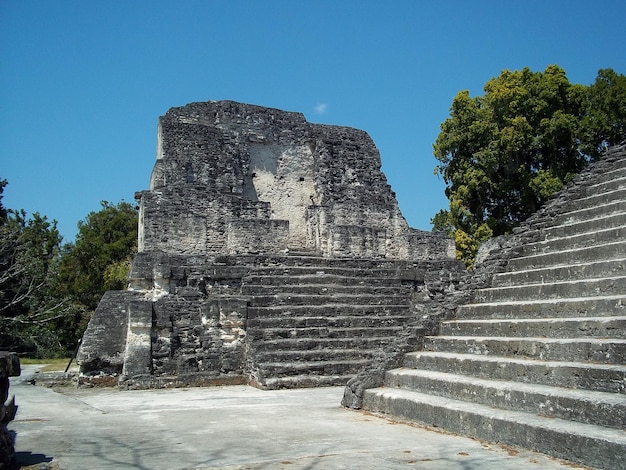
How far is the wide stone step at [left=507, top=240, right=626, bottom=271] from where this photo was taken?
7.02 m

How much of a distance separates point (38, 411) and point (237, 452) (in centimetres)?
370

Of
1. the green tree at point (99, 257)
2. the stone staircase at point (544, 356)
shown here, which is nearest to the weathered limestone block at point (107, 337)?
the stone staircase at point (544, 356)

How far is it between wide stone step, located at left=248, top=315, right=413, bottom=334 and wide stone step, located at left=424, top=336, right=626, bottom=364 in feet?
12.0

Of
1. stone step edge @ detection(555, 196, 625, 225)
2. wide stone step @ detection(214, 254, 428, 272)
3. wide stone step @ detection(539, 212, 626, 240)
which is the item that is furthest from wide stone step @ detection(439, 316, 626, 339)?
wide stone step @ detection(214, 254, 428, 272)

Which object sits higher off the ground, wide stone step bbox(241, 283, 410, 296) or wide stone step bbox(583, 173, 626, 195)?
wide stone step bbox(583, 173, 626, 195)

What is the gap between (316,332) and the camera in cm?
1065

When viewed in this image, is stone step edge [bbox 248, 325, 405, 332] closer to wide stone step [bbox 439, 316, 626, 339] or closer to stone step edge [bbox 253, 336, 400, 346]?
stone step edge [bbox 253, 336, 400, 346]

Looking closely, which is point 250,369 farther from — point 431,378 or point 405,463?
point 405,463

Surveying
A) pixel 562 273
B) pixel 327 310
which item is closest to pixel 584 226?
pixel 562 273

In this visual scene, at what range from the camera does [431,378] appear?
654 cm

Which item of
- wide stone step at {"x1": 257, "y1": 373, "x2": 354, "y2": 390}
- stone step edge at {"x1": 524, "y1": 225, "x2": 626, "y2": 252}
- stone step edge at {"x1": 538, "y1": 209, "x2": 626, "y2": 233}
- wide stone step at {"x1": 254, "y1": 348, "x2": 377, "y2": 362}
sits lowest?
wide stone step at {"x1": 257, "y1": 373, "x2": 354, "y2": 390}

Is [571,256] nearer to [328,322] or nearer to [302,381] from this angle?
[302,381]

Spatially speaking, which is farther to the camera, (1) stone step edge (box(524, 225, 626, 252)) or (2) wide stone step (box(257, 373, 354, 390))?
(2) wide stone step (box(257, 373, 354, 390))

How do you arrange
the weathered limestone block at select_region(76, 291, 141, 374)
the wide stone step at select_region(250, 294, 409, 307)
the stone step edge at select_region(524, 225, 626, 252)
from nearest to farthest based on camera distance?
the stone step edge at select_region(524, 225, 626, 252)
the weathered limestone block at select_region(76, 291, 141, 374)
the wide stone step at select_region(250, 294, 409, 307)
